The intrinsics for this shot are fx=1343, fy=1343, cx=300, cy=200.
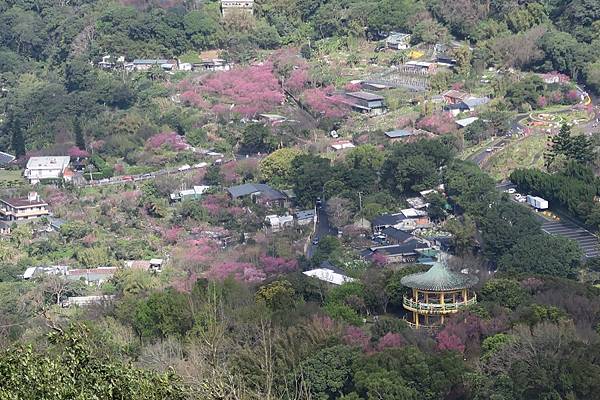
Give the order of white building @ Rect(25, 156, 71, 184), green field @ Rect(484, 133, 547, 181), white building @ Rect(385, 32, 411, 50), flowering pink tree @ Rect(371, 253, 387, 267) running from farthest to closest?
1. white building @ Rect(385, 32, 411, 50)
2. white building @ Rect(25, 156, 71, 184)
3. green field @ Rect(484, 133, 547, 181)
4. flowering pink tree @ Rect(371, 253, 387, 267)

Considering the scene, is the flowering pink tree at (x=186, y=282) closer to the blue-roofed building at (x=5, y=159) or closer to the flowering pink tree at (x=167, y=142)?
the flowering pink tree at (x=167, y=142)

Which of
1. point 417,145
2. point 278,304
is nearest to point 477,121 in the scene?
point 417,145

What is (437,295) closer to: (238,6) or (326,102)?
(326,102)

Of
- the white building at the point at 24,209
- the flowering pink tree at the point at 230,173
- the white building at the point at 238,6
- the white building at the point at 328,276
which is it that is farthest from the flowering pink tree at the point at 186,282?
the white building at the point at 238,6

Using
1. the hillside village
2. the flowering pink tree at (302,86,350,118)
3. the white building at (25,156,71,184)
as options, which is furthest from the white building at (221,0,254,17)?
the white building at (25,156,71,184)

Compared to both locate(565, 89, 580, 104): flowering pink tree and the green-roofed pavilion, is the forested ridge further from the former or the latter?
the green-roofed pavilion

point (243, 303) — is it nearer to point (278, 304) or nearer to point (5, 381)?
point (278, 304)

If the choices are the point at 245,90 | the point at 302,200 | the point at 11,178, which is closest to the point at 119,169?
the point at 11,178
